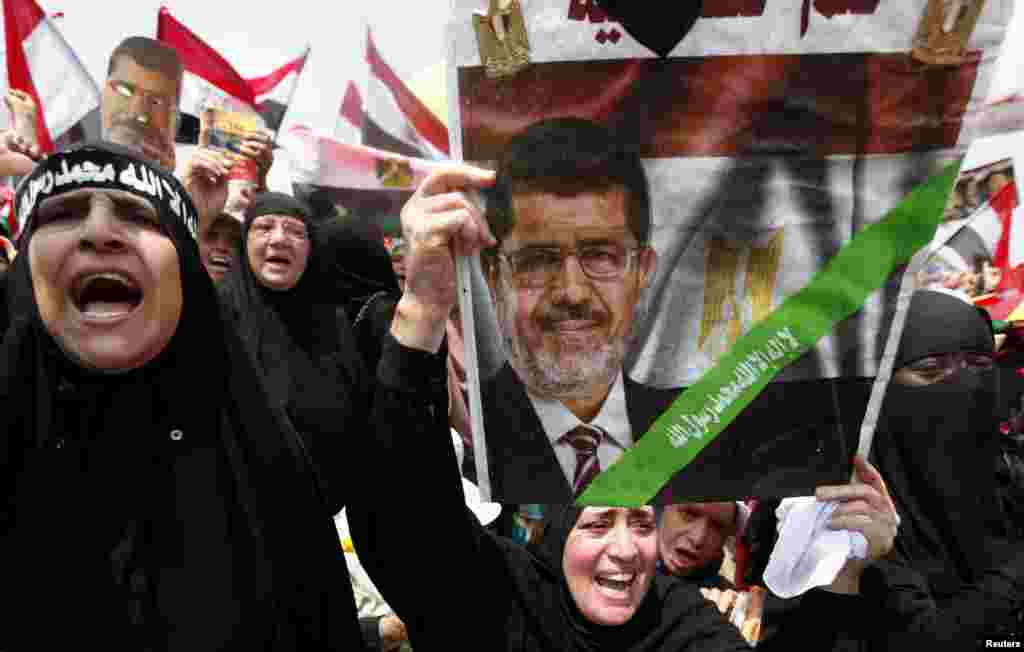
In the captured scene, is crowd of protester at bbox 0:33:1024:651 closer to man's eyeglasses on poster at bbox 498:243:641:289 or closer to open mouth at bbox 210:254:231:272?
man's eyeglasses on poster at bbox 498:243:641:289

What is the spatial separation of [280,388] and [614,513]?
1.55 metres

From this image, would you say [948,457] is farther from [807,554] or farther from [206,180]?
[206,180]

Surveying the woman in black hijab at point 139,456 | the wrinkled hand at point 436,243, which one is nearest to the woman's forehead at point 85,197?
the woman in black hijab at point 139,456

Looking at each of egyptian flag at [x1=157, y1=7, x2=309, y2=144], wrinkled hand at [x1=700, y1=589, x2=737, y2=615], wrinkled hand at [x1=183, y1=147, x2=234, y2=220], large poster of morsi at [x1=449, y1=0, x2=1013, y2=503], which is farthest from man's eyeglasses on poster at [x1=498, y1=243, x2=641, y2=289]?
egyptian flag at [x1=157, y1=7, x2=309, y2=144]

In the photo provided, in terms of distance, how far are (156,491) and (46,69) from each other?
11.6 ft

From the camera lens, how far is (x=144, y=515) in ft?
7.08

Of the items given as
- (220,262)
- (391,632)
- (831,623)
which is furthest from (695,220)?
(220,262)

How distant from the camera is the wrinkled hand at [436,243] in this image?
2152 millimetres

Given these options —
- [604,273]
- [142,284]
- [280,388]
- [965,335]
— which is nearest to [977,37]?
[604,273]

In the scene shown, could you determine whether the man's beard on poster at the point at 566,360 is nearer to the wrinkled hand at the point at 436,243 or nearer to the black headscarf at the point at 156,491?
the wrinkled hand at the point at 436,243

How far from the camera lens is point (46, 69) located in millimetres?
5074

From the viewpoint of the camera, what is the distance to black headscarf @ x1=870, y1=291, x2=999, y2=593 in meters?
3.98

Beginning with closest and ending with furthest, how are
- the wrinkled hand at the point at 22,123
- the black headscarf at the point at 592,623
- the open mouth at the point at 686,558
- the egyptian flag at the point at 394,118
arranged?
the black headscarf at the point at 592,623 < the open mouth at the point at 686,558 < the wrinkled hand at the point at 22,123 < the egyptian flag at the point at 394,118

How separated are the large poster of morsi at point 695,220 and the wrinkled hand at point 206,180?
2.34 meters
